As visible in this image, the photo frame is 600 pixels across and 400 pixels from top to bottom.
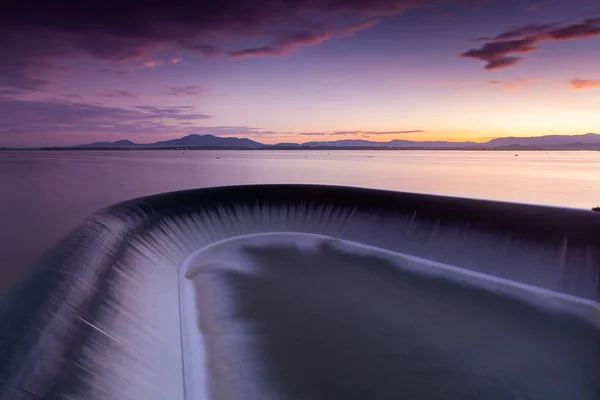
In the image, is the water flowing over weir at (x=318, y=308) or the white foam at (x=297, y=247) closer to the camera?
the water flowing over weir at (x=318, y=308)

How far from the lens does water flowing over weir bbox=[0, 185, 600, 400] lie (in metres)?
4.13

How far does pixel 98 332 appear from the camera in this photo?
4.23 m

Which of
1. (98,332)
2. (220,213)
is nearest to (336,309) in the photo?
(98,332)

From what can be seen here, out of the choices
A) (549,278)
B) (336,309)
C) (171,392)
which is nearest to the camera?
(171,392)

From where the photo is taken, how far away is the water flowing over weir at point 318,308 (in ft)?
13.6

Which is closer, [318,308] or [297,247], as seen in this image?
[318,308]

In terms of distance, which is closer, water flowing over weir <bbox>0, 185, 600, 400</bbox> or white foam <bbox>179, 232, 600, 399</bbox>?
water flowing over weir <bbox>0, 185, 600, 400</bbox>

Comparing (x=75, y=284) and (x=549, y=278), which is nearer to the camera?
(x=75, y=284)

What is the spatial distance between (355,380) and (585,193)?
24753 millimetres

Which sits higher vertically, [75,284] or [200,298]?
[75,284]

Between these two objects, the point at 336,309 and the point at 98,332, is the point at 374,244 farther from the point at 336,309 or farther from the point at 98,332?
the point at 98,332

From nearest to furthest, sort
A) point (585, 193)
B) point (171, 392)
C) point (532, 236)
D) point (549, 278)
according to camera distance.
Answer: point (171, 392) → point (549, 278) → point (532, 236) → point (585, 193)

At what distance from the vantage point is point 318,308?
7480 mm

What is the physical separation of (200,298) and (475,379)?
200 inches
